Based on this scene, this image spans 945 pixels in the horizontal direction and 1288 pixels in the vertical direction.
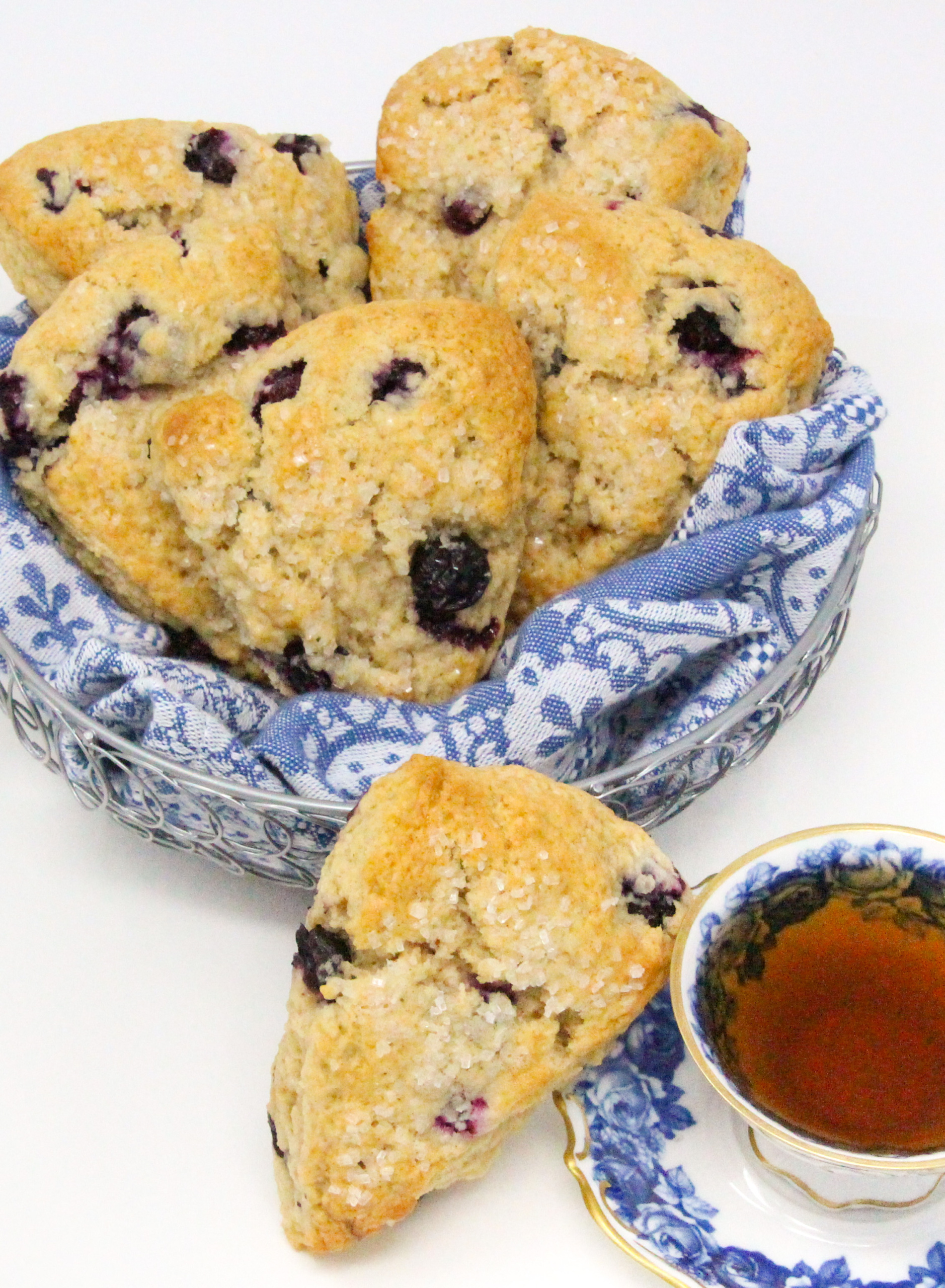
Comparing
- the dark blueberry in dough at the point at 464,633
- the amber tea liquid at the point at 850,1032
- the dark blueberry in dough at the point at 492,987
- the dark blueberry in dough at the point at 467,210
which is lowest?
the amber tea liquid at the point at 850,1032

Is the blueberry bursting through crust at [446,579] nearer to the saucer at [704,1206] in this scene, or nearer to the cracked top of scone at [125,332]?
the cracked top of scone at [125,332]

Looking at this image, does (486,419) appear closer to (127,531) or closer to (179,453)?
(179,453)

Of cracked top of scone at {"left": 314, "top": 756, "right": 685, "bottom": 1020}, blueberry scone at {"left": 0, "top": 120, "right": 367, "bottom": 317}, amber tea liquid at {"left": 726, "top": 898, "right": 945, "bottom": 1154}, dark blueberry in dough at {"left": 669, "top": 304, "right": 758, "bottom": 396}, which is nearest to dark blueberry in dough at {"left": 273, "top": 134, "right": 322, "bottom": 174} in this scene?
blueberry scone at {"left": 0, "top": 120, "right": 367, "bottom": 317}

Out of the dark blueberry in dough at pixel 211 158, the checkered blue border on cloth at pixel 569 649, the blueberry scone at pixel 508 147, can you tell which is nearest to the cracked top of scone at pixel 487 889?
the checkered blue border on cloth at pixel 569 649

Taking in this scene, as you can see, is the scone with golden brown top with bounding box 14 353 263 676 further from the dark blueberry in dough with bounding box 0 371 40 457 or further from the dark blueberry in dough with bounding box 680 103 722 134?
the dark blueberry in dough with bounding box 680 103 722 134

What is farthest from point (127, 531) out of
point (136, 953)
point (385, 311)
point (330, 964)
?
point (330, 964)
